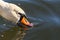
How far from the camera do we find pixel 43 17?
4.84 m

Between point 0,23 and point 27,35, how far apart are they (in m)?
0.73

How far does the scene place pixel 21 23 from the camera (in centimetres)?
401

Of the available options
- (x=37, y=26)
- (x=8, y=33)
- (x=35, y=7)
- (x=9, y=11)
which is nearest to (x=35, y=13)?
(x=35, y=7)

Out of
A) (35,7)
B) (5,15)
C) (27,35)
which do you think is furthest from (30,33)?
(35,7)

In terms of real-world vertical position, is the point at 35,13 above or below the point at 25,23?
above

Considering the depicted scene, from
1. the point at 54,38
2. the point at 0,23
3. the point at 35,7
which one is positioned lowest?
the point at 54,38

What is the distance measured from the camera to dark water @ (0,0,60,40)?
4234 mm

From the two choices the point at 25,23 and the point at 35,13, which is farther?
the point at 35,13

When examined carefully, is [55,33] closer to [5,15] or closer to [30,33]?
[30,33]

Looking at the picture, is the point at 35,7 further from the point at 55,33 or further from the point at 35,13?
the point at 55,33

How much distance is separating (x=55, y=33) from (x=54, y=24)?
285 mm

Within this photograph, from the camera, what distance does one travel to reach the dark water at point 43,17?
13.9 ft

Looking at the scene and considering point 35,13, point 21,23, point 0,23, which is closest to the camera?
point 21,23

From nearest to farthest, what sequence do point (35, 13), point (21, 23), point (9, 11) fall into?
point (9, 11)
point (21, 23)
point (35, 13)
